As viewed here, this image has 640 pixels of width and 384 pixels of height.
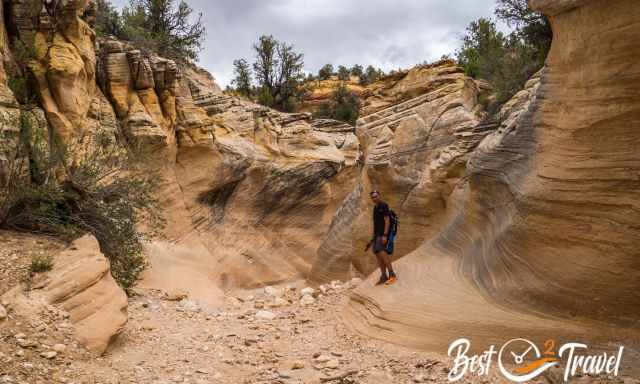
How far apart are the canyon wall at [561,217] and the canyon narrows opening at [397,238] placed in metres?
0.02

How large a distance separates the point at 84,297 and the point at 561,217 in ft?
16.8

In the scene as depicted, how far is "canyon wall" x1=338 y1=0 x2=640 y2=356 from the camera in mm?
4676

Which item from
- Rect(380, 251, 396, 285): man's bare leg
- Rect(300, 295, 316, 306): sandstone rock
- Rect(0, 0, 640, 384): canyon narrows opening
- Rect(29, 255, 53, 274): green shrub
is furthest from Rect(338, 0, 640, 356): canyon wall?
Rect(29, 255, 53, 274): green shrub

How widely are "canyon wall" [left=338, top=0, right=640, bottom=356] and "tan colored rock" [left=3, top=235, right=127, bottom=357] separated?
308 cm

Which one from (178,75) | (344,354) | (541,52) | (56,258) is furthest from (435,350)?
(178,75)

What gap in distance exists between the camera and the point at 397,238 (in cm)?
990

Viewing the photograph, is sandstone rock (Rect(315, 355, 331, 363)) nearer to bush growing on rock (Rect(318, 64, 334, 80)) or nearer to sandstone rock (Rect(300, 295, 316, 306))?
sandstone rock (Rect(300, 295, 316, 306))

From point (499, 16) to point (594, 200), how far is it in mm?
10373

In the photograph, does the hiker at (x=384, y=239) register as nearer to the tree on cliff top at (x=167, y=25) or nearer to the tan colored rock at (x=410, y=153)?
the tan colored rock at (x=410, y=153)

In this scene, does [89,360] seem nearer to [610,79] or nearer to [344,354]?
[344,354]

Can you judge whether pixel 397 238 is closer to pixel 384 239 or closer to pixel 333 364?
pixel 384 239

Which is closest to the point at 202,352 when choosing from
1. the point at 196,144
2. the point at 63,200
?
the point at 63,200

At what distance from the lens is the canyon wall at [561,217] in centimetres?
A: 468

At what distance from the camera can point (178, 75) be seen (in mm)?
16422
